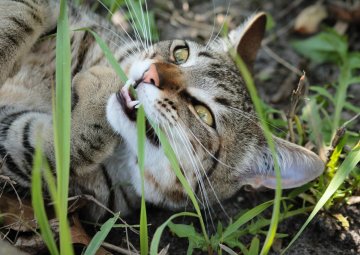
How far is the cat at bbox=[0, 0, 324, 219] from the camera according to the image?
2330 millimetres

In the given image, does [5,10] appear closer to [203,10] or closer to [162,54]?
[162,54]

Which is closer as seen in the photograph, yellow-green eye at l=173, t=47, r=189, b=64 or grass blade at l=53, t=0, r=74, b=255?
grass blade at l=53, t=0, r=74, b=255

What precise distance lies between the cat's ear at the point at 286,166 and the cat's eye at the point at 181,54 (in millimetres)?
577

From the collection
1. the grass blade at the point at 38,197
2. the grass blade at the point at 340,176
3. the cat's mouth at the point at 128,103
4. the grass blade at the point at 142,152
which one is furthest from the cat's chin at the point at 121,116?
the grass blade at the point at 340,176

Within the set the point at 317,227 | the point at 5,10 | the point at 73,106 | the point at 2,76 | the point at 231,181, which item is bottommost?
the point at 317,227

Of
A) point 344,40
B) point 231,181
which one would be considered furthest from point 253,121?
point 344,40

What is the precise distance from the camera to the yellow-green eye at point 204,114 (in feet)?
Answer: 7.86

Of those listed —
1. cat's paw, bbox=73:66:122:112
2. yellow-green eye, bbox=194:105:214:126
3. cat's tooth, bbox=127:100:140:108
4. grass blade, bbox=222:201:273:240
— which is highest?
cat's paw, bbox=73:66:122:112

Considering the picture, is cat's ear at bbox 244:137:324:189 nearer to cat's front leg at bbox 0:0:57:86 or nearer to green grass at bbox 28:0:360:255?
green grass at bbox 28:0:360:255

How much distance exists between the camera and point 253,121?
8.43 ft

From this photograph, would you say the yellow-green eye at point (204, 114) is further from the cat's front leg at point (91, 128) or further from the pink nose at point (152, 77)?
the cat's front leg at point (91, 128)

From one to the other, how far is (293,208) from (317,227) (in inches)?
6.3

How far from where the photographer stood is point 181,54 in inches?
104

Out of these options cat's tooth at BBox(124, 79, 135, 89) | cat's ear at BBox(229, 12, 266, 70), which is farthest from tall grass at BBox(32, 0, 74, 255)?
cat's ear at BBox(229, 12, 266, 70)
